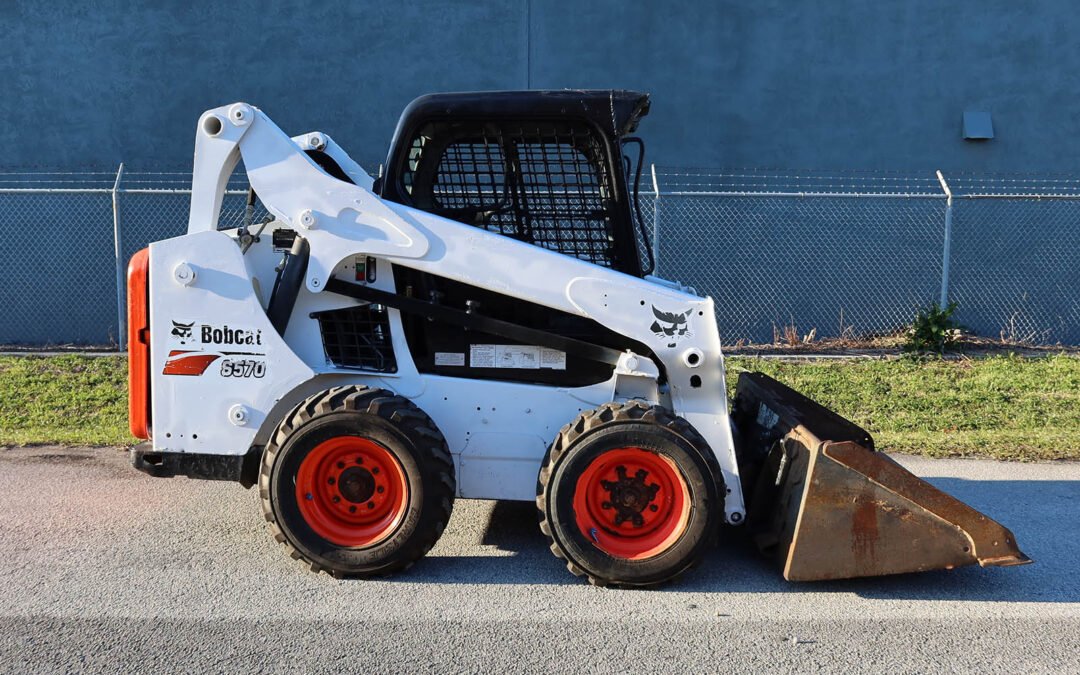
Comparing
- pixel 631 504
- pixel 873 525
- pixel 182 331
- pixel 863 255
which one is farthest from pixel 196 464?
pixel 863 255

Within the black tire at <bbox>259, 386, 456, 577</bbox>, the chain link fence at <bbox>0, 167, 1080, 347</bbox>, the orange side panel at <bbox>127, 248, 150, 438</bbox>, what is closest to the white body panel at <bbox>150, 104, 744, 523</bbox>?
the orange side panel at <bbox>127, 248, 150, 438</bbox>

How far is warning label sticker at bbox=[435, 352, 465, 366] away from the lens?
17.5ft

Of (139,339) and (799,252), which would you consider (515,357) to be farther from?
(799,252)

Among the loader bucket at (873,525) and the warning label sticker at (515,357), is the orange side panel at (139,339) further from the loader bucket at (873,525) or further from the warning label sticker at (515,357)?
the loader bucket at (873,525)

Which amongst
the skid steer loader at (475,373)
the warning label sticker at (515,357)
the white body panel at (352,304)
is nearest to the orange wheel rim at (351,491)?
the skid steer loader at (475,373)

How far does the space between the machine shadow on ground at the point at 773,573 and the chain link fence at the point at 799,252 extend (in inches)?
306

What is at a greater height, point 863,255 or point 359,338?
point 863,255

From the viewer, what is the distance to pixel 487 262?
16.5ft

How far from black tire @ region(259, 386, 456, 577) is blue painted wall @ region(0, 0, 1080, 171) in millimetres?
9098

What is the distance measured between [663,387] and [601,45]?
29.8 ft

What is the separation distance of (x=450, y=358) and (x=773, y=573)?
6.46ft

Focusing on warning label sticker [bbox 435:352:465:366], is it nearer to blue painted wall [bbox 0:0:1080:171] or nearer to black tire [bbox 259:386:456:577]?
black tire [bbox 259:386:456:577]

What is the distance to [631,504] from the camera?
4922 mm

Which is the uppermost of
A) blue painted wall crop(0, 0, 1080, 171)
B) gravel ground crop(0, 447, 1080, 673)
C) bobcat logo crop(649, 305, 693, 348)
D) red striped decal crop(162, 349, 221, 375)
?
blue painted wall crop(0, 0, 1080, 171)
